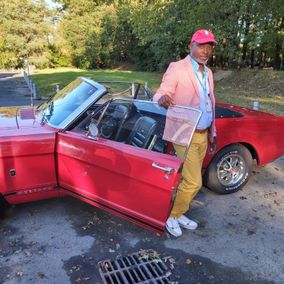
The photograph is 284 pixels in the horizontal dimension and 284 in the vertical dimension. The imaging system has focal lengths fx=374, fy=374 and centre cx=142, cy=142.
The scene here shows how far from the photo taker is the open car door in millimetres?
3389

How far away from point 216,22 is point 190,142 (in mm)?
17532

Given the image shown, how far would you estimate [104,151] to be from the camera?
12.1ft

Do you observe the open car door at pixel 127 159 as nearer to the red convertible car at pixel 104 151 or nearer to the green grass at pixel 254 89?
the red convertible car at pixel 104 151

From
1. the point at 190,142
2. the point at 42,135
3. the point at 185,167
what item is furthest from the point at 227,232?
the point at 42,135

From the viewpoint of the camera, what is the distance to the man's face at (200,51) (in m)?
3.46

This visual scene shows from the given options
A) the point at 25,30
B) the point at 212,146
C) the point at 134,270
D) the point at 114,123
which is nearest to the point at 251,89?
the point at 212,146

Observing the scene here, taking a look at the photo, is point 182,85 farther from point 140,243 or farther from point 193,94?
point 140,243

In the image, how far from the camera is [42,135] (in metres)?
3.86

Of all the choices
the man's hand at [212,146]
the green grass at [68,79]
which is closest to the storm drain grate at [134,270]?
the man's hand at [212,146]

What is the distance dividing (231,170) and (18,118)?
2755 millimetres

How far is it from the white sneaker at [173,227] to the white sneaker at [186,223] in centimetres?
11

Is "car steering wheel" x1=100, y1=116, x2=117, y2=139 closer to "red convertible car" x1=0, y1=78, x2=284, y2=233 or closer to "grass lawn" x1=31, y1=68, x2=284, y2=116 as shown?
"red convertible car" x1=0, y1=78, x2=284, y2=233

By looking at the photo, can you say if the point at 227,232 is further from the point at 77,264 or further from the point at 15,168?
the point at 15,168

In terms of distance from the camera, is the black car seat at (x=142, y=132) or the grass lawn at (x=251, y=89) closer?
the black car seat at (x=142, y=132)
